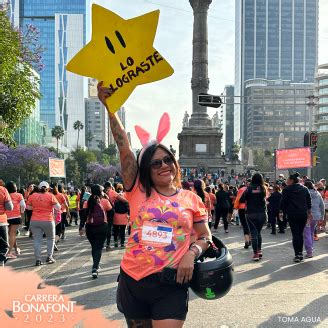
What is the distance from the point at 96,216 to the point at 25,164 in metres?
59.3

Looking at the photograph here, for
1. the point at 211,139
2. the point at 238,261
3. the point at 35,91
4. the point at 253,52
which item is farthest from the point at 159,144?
the point at 253,52

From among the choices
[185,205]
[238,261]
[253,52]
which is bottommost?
[238,261]

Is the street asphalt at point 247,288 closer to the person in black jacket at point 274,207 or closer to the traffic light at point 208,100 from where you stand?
the person in black jacket at point 274,207

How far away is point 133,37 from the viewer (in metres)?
3.50

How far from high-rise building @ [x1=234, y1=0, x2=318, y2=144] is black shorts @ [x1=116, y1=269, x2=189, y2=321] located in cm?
18736

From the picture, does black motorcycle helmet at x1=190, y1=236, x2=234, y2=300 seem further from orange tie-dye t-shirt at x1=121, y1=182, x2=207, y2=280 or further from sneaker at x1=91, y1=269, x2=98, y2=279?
sneaker at x1=91, y1=269, x2=98, y2=279

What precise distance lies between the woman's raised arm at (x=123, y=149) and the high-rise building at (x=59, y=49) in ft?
562

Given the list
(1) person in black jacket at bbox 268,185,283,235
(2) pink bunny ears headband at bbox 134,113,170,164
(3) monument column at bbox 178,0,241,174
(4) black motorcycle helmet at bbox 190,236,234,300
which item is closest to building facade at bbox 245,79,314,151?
(3) monument column at bbox 178,0,241,174

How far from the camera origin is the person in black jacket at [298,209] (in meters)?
9.33

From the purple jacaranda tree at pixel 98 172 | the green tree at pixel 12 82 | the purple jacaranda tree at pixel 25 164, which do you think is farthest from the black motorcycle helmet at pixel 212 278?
the purple jacaranda tree at pixel 98 172

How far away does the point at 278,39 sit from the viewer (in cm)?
19062

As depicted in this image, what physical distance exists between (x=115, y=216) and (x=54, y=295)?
19.1 feet

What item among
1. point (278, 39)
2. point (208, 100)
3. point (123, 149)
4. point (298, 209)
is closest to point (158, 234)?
point (123, 149)

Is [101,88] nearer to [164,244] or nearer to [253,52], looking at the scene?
[164,244]
